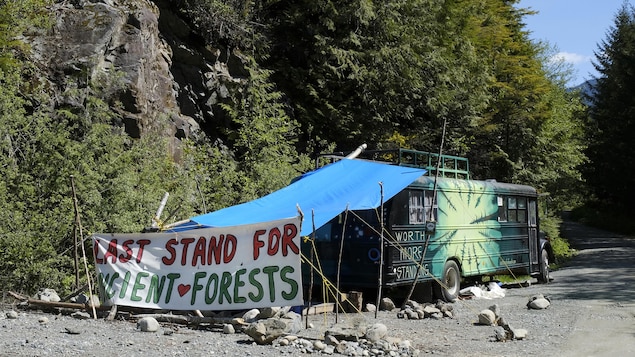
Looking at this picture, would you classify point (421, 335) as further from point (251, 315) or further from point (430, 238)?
point (430, 238)

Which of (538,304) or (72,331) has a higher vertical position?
(538,304)

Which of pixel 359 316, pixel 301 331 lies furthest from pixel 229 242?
pixel 359 316

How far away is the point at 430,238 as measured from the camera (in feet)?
44.6

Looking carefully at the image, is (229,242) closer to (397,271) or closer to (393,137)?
(397,271)

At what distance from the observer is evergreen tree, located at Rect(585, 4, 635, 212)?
4322cm

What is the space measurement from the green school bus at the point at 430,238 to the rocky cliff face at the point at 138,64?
22.5 ft

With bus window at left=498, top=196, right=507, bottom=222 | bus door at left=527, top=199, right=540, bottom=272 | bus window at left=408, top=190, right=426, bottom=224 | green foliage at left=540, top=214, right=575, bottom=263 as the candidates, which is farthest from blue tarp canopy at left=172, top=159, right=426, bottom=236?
green foliage at left=540, top=214, right=575, bottom=263

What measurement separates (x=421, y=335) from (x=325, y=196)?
130 inches

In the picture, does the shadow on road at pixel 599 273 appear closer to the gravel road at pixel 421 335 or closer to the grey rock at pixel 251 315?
the gravel road at pixel 421 335

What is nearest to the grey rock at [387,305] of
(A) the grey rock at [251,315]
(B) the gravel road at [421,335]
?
(B) the gravel road at [421,335]

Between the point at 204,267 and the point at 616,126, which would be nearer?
the point at 204,267

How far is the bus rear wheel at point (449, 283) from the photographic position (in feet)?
45.5

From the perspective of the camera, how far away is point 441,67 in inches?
1019

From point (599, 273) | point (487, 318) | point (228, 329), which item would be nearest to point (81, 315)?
point (228, 329)
